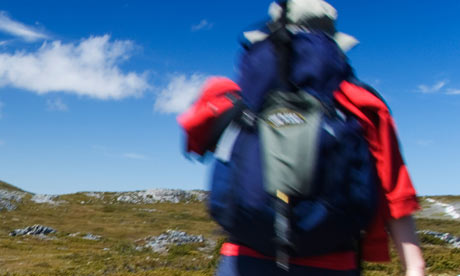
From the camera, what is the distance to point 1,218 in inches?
2270

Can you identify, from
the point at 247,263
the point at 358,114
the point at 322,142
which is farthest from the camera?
the point at 247,263

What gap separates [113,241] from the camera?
43.8 meters

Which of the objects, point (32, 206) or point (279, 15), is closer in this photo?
point (279, 15)

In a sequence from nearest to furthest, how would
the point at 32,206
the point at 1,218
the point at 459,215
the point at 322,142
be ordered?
the point at 322,142, the point at 459,215, the point at 1,218, the point at 32,206

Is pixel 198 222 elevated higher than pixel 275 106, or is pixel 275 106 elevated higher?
pixel 198 222

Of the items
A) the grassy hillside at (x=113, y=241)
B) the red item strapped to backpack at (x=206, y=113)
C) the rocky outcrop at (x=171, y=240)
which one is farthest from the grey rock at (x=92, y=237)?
the red item strapped to backpack at (x=206, y=113)

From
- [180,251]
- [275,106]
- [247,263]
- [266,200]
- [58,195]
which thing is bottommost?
[247,263]

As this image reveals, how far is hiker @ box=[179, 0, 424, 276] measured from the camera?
2.12m

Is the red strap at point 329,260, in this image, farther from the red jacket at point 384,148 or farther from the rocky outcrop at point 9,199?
the rocky outcrop at point 9,199

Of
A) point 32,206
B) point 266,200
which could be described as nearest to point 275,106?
point 266,200

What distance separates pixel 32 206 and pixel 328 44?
236ft

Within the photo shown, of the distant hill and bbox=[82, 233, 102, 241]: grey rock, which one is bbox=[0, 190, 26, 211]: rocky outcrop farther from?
bbox=[82, 233, 102, 241]: grey rock

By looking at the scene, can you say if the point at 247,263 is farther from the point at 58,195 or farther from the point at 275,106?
the point at 58,195

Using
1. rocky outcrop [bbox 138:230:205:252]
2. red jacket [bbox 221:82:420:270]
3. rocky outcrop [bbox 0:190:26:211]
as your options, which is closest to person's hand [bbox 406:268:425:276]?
red jacket [bbox 221:82:420:270]
